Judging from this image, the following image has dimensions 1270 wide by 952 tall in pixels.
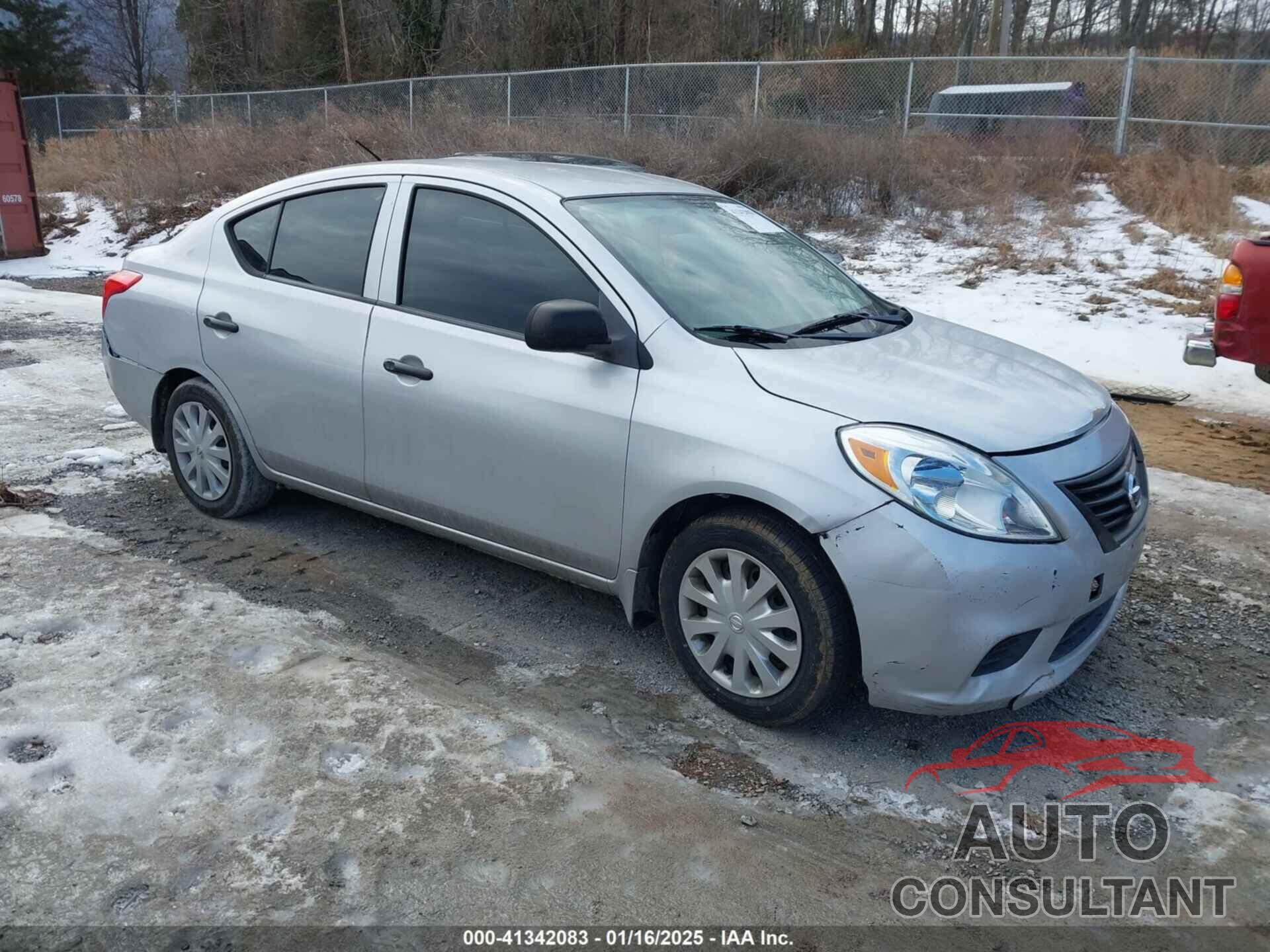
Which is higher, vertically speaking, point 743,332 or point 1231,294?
point 743,332

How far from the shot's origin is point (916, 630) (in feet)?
10.1

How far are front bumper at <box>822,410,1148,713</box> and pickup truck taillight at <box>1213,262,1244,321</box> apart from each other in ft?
12.9

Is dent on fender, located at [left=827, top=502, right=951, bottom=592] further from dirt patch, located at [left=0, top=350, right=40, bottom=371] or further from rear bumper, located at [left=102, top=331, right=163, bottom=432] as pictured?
dirt patch, located at [left=0, top=350, right=40, bottom=371]

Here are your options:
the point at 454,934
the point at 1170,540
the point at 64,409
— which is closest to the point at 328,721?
the point at 454,934

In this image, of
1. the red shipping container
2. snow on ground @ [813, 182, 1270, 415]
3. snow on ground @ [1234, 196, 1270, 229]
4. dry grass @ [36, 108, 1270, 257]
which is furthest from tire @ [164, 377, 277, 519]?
the red shipping container

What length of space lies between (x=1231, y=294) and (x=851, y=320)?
358cm

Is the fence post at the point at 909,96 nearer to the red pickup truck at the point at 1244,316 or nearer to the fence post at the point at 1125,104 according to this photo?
the fence post at the point at 1125,104

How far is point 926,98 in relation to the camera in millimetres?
16391

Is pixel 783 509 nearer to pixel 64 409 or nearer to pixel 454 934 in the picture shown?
pixel 454 934

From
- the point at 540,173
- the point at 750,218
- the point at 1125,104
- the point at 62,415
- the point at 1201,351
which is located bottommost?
the point at 62,415

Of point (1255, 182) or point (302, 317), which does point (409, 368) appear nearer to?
point (302, 317)

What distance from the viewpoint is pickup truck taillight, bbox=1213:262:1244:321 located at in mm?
6387

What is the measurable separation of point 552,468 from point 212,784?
1.51 metres

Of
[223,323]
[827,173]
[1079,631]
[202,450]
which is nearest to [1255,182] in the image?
[827,173]
